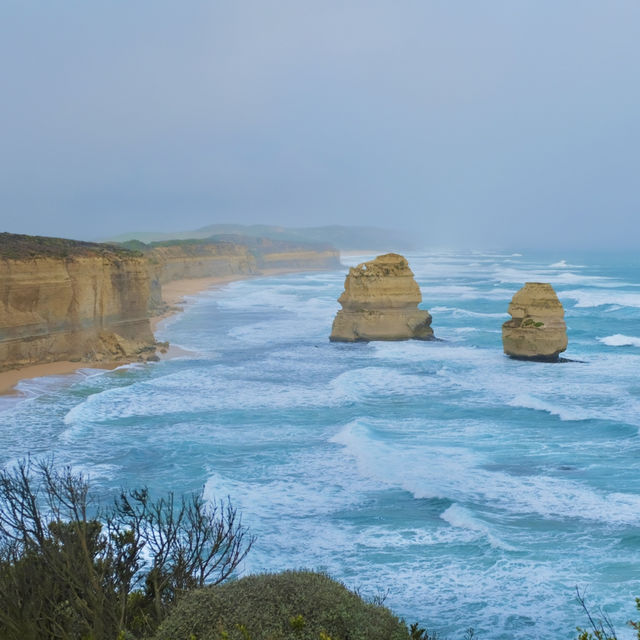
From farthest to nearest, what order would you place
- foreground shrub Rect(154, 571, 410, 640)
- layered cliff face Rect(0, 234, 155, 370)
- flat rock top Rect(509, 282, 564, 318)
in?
1. flat rock top Rect(509, 282, 564, 318)
2. layered cliff face Rect(0, 234, 155, 370)
3. foreground shrub Rect(154, 571, 410, 640)

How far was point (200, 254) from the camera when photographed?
338ft

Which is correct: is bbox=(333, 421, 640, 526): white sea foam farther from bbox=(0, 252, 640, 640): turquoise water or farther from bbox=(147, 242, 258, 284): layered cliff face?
bbox=(147, 242, 258, 284): layered cliff face

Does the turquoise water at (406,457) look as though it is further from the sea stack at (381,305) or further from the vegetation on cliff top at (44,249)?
the vegetation on cliff top at (44,249)

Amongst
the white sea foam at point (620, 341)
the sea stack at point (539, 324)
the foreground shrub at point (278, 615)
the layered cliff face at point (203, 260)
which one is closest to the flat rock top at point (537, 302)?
the sea stack at point (539, 324)

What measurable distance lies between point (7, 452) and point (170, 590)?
37.5 ft

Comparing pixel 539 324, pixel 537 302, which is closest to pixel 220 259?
pixel 539 324

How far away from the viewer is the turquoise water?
13.1 m

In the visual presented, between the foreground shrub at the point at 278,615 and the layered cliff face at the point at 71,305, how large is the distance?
24.8 metres

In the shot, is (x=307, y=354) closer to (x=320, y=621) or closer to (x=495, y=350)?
(x=495, y=350)

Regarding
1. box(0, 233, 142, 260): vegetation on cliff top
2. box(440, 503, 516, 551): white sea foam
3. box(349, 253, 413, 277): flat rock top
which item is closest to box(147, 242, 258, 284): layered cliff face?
box(0, 233, 142, 260): vegetation on cliff top

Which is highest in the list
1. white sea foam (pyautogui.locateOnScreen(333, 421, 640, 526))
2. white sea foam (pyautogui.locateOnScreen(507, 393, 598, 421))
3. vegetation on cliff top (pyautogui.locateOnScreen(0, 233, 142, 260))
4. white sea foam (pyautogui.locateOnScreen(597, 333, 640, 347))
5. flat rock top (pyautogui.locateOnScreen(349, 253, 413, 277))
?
vegetation on cliff top (pyautogui.locateOnScreen(0, 233, 142, 260))

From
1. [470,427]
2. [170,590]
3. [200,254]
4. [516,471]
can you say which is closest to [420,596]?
[170,590]

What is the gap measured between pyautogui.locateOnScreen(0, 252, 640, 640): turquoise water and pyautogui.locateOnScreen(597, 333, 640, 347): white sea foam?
1113 mm

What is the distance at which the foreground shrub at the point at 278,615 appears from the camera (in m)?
7.55
